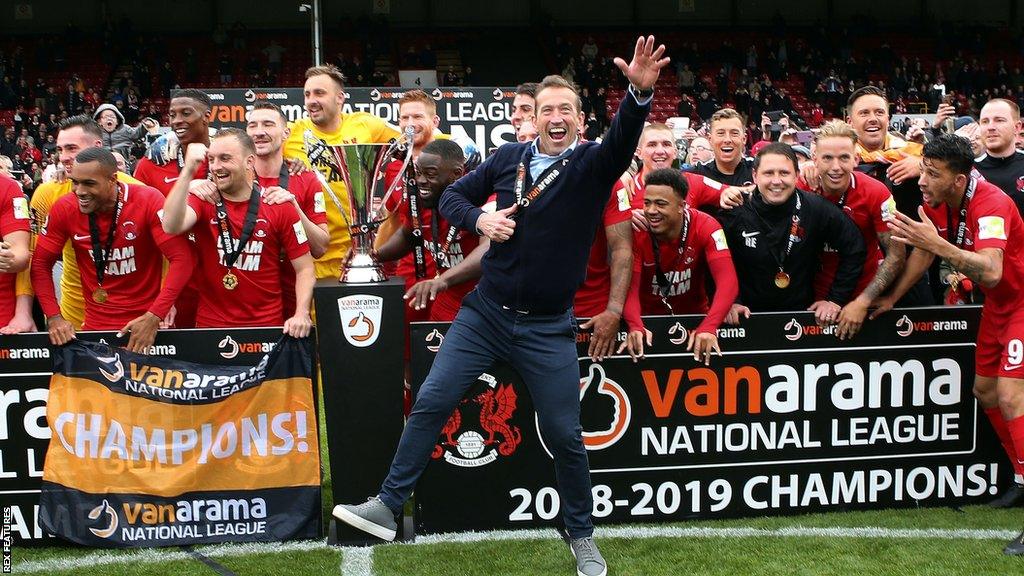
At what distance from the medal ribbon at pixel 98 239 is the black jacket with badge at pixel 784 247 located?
316 cm

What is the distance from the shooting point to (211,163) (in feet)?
16.4

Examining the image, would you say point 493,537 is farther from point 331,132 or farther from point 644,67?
point 331,132

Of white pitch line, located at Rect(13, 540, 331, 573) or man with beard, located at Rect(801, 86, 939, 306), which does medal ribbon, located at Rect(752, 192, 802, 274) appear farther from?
white pitch line, located at Rect(13, 540, 331, 573)

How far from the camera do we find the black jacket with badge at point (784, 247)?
5.27m

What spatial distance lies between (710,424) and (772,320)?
603mm

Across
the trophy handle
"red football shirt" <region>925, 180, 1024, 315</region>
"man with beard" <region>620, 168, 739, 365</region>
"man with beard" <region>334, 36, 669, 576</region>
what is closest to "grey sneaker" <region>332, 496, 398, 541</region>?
"man with beard" <region>334, 36, 669, 576</region>

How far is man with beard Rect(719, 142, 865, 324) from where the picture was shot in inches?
207

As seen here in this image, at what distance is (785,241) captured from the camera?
5.30 m

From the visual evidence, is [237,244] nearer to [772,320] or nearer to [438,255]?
[438,255]

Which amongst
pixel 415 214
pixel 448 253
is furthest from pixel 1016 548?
pixel 415 214

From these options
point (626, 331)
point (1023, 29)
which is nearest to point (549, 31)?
point (1023, 29)

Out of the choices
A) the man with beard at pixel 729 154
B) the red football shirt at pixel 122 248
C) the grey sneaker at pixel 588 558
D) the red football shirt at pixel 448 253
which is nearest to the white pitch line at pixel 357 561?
the grey sneaker at pixel 588 558

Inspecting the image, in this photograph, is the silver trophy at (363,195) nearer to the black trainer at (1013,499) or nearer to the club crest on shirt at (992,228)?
the club crest on shirt at (992,228)

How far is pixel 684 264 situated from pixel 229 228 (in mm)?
2355
